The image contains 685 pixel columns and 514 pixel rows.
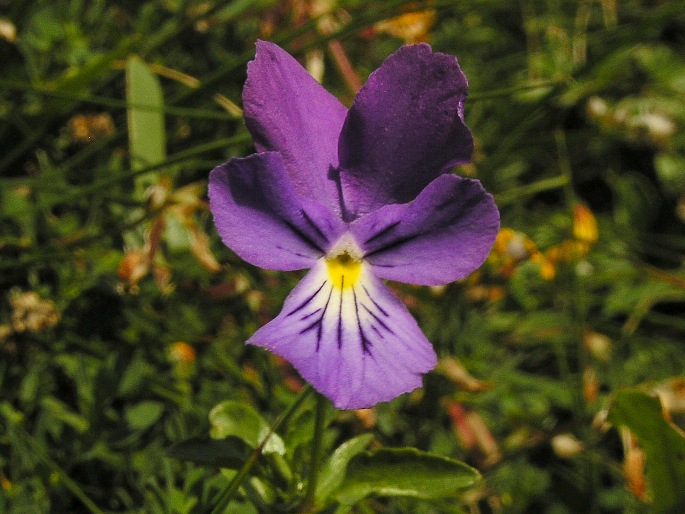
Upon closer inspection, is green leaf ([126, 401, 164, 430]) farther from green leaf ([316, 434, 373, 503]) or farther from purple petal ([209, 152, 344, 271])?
purple petal ([209, 152, 344, 271])

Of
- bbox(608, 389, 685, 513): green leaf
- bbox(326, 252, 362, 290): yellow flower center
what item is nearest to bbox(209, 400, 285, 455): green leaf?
bbox(326, 252, 362, 290): yellow flower center

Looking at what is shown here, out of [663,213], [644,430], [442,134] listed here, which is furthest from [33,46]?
[663,213]

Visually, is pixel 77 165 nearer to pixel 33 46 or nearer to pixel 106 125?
pixel 106 125

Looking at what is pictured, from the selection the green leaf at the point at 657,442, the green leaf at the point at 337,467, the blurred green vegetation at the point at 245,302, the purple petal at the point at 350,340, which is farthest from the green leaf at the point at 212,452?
the green leaf at the point at 657,442

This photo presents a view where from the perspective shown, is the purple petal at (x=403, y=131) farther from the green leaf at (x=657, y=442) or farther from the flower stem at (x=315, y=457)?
the green leaf at (x=657, y=442)

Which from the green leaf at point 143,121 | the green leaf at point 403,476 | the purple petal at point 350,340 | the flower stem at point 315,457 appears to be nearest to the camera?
the purple petal at point 350,340

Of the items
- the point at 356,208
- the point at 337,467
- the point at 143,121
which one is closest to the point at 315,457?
the point at 337,467
